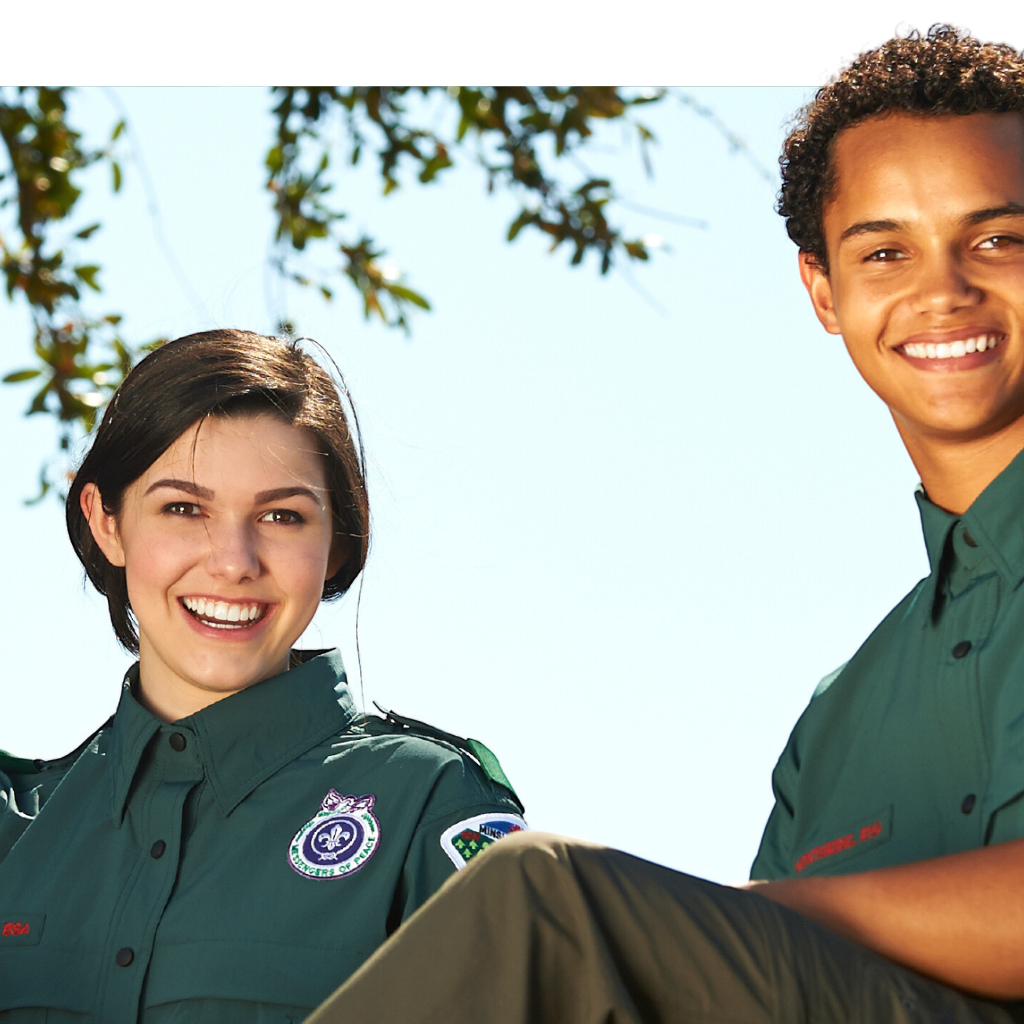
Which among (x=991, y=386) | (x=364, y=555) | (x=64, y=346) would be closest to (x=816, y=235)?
(x=991, y=386)

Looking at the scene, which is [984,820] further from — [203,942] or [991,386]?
[203,942]

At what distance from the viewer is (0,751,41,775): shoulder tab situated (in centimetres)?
292

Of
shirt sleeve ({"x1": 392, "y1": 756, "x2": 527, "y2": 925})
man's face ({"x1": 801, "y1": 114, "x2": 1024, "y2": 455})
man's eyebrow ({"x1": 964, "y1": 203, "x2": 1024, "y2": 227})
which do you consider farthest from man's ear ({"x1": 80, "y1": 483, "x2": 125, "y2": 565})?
man's eyebrow ({"x1": 964, "y1": 203, "x2": 1024, "y2": 227})

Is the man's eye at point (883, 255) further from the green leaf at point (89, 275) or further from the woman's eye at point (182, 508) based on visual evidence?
the green leaf at point (89, 275)

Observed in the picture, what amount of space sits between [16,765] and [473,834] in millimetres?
936

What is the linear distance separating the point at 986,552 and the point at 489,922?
3.72 feet

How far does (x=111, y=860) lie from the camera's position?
103 inches

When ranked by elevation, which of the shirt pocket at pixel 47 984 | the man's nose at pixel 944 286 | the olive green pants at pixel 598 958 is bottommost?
the shirt pocket at pixel 47 984

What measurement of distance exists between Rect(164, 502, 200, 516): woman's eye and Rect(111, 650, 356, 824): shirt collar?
31cm

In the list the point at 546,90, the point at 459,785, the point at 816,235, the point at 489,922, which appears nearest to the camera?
the point at 489,922

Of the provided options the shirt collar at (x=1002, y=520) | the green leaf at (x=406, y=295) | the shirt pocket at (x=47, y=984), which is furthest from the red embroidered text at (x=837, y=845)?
the green leaf at (x=406, y=295)

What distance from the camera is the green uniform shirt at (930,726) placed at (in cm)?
221

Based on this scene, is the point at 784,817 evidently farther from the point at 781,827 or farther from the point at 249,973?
the point at 249,973

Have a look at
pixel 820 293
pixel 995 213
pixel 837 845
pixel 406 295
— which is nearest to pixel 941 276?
pixel 995 213
